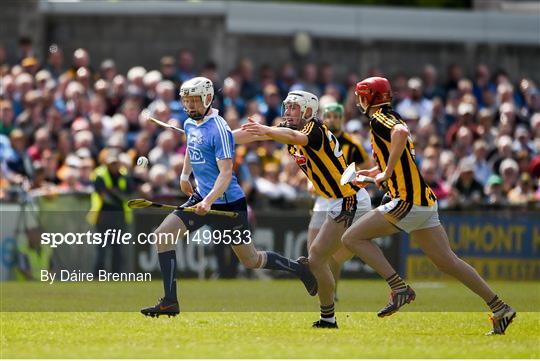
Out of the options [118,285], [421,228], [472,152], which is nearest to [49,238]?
[118,285]

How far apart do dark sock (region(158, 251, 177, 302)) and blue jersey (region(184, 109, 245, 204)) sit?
696mm

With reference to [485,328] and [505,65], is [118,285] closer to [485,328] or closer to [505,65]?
[485,328]

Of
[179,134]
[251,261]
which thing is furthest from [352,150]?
[179,134]

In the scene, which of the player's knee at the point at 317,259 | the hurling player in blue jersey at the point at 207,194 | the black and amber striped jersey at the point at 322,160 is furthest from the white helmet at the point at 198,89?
the player's knee at the point at 317,259

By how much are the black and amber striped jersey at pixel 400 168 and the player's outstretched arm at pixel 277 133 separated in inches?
27.3

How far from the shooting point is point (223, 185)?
13414 mm

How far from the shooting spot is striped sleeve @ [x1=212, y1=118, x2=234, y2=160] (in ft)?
44.5

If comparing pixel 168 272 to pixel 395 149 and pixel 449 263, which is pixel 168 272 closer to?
pixel 395 149

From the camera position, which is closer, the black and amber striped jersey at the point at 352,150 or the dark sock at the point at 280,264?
the dark sock at the point at 280,264

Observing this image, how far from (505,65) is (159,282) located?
52.2 ft

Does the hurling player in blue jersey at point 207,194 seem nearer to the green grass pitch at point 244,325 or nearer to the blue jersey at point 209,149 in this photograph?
the blue jersey at point 209,149

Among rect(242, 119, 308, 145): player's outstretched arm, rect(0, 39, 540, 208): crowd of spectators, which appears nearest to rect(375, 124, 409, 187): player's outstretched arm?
rect(242, 119, 308, 145): player's outstretched arm

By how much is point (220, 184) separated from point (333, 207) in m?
1.25

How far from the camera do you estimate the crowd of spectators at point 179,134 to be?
69.9ft
